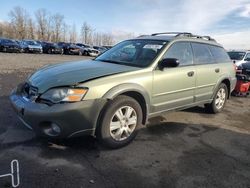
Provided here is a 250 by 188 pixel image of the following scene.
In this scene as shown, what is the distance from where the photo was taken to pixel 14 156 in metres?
3.52

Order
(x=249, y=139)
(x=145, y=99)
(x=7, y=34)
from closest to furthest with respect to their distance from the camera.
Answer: (x=145, y=99)
(x=249, y=139)
(x=7, y=34)

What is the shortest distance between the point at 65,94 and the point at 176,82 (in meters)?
2.09

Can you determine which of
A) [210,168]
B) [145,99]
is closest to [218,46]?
[145,99]

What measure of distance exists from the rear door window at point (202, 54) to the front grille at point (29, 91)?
3077mm

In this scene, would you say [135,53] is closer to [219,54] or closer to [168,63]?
[168,63]

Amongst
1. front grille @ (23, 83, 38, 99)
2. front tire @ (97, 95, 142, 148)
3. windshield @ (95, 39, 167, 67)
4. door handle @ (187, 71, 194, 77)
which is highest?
windshield @ (95, 39, 167, 67)

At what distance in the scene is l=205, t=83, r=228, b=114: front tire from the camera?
6066 millimetres

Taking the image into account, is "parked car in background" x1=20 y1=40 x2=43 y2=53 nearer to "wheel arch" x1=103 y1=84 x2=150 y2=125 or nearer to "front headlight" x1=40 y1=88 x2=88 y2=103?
"wheel arch" x1=103 y1=84 x2=150 y2=125

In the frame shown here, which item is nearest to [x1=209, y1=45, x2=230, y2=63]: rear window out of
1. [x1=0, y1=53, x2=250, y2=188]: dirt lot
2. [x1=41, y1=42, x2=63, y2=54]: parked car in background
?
[x1=0, y1=53, x2=250, y2=188]: dirt lot

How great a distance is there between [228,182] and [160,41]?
2.64 meters

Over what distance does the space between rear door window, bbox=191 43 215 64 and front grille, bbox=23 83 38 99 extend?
121 inches

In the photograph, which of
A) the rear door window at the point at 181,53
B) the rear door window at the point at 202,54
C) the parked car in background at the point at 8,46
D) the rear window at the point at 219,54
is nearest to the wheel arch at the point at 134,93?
the rear door window at the point at 181,53

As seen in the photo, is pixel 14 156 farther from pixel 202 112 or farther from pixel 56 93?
pixel 202 112

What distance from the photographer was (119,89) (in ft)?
12.4
